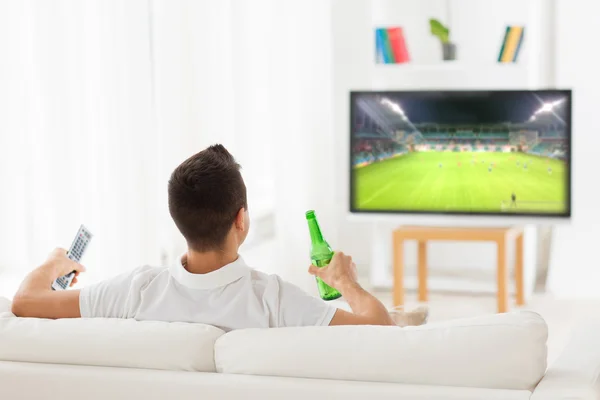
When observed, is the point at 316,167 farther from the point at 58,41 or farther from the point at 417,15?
the point at 58,41

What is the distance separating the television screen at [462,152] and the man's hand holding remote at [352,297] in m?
2.85

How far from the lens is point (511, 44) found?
544 cm

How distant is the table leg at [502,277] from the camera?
16.1 ft

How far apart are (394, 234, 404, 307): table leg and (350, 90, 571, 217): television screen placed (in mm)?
171

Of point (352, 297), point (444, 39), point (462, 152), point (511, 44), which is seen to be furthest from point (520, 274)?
point (352, 297)

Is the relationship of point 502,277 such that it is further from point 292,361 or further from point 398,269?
point 292,361

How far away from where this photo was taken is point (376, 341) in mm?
1859

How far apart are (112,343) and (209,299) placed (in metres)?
0.23

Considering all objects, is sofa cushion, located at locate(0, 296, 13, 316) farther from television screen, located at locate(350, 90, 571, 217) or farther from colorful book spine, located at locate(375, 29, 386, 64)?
colorful book spine, located at locate(375, 29, 386, 64)

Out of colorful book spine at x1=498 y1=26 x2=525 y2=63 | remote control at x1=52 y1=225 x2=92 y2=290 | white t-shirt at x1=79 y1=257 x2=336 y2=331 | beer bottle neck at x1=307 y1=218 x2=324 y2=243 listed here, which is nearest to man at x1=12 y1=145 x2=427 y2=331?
white t-shirt at x1=79 y1=257 x2=336 y2=331

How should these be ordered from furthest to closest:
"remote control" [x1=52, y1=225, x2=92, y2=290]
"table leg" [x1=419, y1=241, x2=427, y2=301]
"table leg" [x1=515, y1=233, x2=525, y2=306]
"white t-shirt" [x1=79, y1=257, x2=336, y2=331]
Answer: "table leg" [x1=419, y1=241, x2=427, y2=301] < "table leg" [x1=515, y1=233, x2=525, y2=306] < "remote control" [x1=52, y1=225, x2=92, y2=290] < "white t-shirt" [x1=79, y1=257, x2=336, y2=331]

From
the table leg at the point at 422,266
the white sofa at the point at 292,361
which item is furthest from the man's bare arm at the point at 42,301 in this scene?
the table leg at the point at 422,266

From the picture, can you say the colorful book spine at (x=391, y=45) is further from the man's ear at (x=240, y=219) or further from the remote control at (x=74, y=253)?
the man's ear at (x=240, y=219)

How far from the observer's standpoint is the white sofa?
1785 mm
